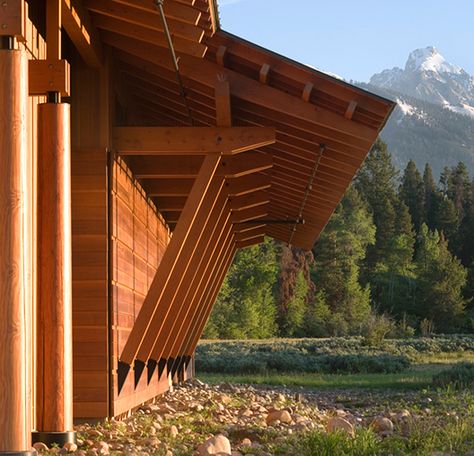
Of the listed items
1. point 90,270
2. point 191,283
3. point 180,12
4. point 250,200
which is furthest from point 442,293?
point 180,12

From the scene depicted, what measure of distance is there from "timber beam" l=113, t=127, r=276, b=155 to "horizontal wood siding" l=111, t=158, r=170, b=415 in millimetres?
299

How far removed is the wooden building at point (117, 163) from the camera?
6234 millimetres

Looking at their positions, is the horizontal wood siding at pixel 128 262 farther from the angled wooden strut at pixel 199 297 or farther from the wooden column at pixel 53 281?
the wooden column at pixel 53 281

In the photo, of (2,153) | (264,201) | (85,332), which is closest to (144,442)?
(85,332)

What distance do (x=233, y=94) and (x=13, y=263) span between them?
14.6 ft

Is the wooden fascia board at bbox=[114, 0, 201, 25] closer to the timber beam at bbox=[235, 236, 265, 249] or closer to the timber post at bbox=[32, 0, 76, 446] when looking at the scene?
the timber post at bbox=[32, 0, 76, 446]

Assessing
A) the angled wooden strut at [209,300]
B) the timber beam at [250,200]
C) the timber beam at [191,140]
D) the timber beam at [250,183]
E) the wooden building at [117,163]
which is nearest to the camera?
the wooden building at [117,163]

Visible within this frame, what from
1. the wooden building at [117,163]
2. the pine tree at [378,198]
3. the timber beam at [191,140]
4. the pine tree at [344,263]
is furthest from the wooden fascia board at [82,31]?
the pine tree at [378,198]

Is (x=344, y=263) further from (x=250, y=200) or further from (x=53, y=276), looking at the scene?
(x=53, y=276)

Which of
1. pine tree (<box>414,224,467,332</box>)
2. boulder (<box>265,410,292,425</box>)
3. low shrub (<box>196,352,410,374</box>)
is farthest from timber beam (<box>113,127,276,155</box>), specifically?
pine tree (<box>414,224,467,332</box>)

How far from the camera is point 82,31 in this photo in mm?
8820

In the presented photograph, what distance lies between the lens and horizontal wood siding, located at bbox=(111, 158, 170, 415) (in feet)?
33.8

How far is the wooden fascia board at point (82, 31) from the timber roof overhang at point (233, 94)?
15 centimetres

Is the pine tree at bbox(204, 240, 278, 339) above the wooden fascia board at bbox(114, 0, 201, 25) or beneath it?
beneath
